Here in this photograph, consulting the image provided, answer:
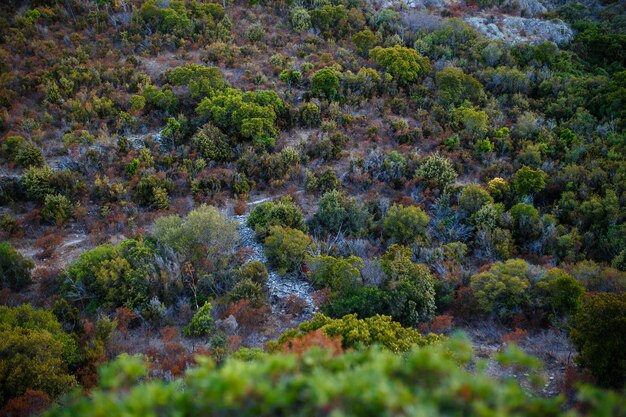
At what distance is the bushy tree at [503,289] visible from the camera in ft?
45.2

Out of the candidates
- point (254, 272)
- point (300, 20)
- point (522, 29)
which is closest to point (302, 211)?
point (254, 272)

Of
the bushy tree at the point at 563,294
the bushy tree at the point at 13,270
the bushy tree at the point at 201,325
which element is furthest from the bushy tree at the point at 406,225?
the bushy tree at the point at 13,270

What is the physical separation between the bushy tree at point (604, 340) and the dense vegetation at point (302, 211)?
0.05 meters

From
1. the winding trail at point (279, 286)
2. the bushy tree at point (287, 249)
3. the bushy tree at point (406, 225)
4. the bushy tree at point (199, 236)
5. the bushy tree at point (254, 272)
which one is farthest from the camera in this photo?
the bushy tree at point (406, 225)

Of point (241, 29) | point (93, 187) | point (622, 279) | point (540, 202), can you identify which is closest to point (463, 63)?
point (540, 202)

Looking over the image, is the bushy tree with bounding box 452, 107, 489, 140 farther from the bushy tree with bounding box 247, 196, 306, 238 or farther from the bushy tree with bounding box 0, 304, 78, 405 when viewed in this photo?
the bushy tree with bounding box 0, 304, 78, 405

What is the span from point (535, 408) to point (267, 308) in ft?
34.7

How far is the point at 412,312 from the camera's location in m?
13.3

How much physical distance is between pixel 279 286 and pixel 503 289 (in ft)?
23.7

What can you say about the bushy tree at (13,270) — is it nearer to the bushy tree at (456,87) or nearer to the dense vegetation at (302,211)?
the dense vegetation at (302,211)

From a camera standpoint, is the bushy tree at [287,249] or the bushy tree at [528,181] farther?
the bushy tree at [528,181]

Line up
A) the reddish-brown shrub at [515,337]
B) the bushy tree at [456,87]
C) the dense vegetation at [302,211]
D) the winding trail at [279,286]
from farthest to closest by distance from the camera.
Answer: the bushy tree at [456,87] → the winding trail at [279,286] → the reddish-brown shrub at [515,337] → the dense vegetation at [302,211]

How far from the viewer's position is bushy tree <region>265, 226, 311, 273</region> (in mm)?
→ 15555

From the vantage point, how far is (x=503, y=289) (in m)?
13.7
